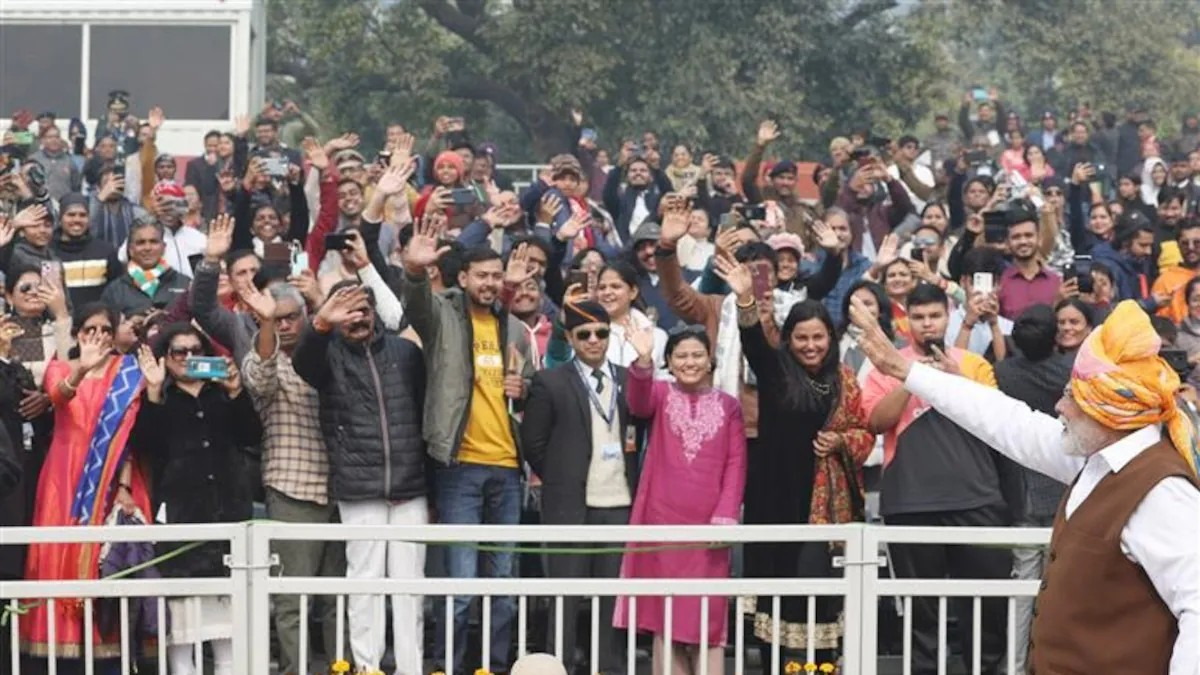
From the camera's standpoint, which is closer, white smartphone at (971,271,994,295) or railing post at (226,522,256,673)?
railing post at (226,522,256,673)

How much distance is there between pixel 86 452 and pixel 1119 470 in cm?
474

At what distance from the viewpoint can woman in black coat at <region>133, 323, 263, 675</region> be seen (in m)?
9.42

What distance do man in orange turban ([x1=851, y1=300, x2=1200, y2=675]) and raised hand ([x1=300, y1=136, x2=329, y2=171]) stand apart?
755cm

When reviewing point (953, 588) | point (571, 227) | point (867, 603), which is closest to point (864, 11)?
point (571, 227)

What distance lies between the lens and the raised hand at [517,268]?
34.9ft

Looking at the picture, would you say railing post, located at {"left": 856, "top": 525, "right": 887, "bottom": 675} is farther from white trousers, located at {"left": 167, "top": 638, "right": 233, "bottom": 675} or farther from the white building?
the white building

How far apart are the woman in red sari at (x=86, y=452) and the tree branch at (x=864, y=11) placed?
25.5 meters

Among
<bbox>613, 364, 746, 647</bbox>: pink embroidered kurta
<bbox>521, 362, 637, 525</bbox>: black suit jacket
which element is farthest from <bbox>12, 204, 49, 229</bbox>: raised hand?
<bbox>613, 364, 746, 647</bbox>: pink embroidered kurta

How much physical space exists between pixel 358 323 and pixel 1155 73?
31969 millimetres

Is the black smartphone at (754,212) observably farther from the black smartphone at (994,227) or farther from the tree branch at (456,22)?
the tree branch at (456,22)

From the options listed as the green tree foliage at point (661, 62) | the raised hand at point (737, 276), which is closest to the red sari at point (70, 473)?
the raised hand at point (737, 276)

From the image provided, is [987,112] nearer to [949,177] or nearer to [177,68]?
[949,177]

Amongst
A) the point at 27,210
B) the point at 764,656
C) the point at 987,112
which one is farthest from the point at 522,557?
the point at 987,112

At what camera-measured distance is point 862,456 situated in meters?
9.62
